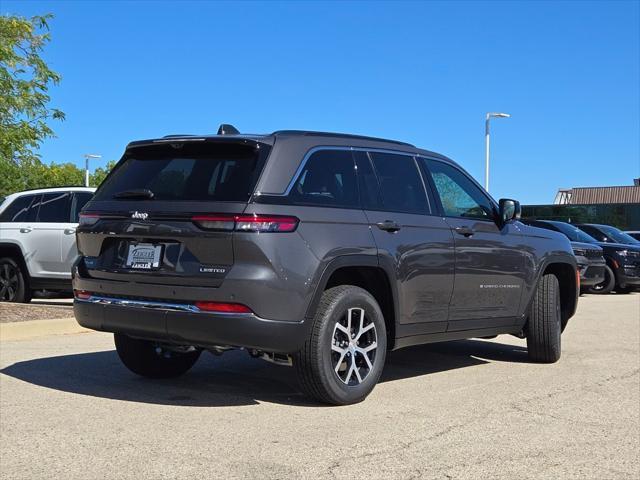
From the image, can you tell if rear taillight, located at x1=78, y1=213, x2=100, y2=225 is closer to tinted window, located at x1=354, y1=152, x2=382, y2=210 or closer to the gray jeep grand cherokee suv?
the gray jeep grand cherokee suv

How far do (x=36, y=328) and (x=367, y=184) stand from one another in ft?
16.3

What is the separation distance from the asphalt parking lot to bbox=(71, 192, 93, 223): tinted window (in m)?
4.26

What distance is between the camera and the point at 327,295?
18.0 ft

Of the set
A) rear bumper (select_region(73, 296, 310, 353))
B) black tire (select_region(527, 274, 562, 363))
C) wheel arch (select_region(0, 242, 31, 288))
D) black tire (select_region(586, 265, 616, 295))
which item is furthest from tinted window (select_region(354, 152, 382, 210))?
black tire (select_region(586, 265, 616, 295))

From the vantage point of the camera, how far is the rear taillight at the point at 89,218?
578cm

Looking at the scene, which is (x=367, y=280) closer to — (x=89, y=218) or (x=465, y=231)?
(x=465, y=231)

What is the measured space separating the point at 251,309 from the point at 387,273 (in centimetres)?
125

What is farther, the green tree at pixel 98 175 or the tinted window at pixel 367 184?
the green tree at pixel 98 175

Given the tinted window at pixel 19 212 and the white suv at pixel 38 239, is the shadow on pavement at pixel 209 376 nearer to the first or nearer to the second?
the white suv at pixel 38 239

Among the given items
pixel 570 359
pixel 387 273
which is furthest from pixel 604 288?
pixel 387 273

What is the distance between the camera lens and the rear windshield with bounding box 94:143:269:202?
527cm

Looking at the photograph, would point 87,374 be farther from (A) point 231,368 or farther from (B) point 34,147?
(B) point 34,147

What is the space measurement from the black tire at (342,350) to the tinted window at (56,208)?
744cm

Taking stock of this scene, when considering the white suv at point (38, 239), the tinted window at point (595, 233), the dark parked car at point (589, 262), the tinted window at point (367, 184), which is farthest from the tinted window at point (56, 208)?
the tinted window at point (595, 233)
